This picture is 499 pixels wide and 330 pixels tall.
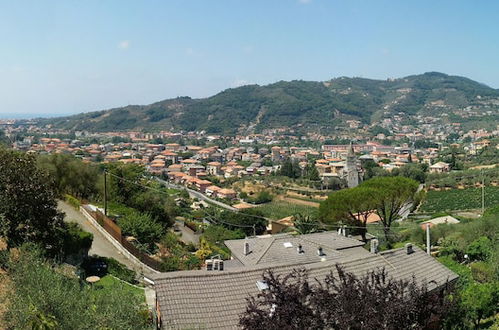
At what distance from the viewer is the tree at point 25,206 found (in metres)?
12.0

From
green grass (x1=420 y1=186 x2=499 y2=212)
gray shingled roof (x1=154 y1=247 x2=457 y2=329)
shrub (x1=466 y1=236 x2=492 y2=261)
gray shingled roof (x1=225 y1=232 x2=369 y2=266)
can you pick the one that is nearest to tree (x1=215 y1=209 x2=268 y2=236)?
green grass (x1=420 y1=186 x2=499 y2=212)

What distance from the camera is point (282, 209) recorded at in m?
52.8

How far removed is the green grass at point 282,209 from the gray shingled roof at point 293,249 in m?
28.7

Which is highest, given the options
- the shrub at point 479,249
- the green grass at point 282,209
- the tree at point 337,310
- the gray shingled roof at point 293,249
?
the tree at point 337,310

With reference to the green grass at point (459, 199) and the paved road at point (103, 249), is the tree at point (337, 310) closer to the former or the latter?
the paved road at point (103, 249)

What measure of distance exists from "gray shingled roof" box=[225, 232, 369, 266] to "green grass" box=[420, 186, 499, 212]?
2901 cm

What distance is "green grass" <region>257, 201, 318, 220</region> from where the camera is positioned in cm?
4792

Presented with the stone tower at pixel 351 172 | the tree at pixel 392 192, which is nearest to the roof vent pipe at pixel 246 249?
the tree at pixel 392 192

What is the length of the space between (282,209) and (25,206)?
137 ft

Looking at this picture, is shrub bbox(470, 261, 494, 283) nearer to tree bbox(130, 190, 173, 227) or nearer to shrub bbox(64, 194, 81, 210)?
tree bbox(130, 190, 173, 227)

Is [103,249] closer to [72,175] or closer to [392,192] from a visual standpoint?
[72,175]

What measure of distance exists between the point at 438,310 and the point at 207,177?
8335 cm

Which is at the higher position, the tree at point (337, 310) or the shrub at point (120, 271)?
the tree at point (337, 310)

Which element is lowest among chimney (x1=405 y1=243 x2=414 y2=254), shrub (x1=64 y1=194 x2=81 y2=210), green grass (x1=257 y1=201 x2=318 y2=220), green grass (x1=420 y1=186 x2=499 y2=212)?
green grass (x1=257 y1=201 x2=318 y2=220)
